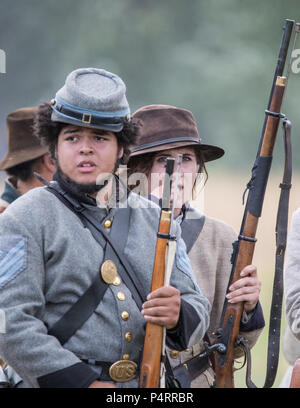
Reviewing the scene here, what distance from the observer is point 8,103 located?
1189 cm

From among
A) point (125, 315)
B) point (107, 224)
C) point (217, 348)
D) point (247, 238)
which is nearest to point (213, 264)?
point (247, 238)

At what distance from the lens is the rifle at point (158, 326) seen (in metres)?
3.41

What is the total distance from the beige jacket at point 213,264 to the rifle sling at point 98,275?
3.08ft

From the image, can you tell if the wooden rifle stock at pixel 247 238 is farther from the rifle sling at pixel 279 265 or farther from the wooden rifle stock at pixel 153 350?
the wooden rifle stock at pixel 153 350

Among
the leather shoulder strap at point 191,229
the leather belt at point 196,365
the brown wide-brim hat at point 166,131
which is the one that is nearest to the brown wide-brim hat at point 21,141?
the brown wide-brim hat at point 166,131

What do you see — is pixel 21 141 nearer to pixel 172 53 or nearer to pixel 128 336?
pixel 128 336

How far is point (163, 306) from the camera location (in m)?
3.38

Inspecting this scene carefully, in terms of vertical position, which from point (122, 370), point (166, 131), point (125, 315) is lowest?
point (122, 370)

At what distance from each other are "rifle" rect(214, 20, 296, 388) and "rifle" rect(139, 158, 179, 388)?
0.79m

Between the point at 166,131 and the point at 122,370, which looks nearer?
the point at 122,370

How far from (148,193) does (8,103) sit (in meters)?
7.59

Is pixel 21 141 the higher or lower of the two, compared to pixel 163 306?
higher

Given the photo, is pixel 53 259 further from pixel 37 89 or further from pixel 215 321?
pixel 37 89

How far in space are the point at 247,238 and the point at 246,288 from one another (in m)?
0.26
